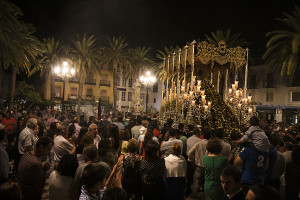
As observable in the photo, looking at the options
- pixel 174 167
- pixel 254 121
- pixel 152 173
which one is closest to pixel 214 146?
pixel 174 167

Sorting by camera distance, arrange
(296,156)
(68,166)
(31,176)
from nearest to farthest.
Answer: (68,166) → (31,176) → (296,156)

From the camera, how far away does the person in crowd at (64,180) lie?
409cm

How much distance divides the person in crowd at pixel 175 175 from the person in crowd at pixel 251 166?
1177 millimetres

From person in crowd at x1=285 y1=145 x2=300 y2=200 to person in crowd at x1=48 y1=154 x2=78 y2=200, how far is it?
15.7ft

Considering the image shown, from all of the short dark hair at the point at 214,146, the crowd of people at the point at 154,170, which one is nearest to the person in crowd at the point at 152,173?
the crowd of people at the point at 154,170

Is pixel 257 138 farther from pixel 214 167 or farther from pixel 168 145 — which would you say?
pixel 168 145

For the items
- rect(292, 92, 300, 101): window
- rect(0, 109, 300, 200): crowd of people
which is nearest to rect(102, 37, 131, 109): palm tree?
rect(292, 92, 300, 101): window

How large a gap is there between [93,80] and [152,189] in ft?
195

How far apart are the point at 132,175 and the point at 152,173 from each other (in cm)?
44

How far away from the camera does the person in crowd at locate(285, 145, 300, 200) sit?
231 inches

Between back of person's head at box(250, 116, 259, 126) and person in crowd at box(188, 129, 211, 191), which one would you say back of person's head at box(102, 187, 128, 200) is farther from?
back of person's head at box(250, 116, 259, 126)

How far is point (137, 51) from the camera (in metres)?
46.1

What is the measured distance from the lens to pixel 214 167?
5.12 m

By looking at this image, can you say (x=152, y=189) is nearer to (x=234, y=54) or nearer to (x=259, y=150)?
(x=259, y=150)
